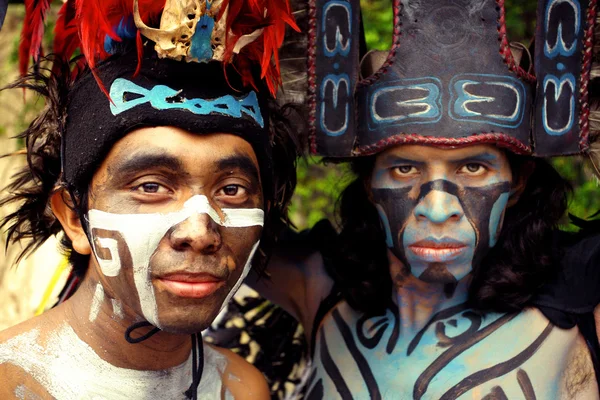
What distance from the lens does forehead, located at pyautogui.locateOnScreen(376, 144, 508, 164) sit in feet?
10.2

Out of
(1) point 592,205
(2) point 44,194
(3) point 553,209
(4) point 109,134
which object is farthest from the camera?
(1) point 592,205

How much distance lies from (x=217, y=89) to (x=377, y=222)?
3.77 feet

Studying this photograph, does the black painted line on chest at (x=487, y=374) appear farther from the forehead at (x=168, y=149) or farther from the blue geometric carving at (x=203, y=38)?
the blue geometric carving at (x=203, y=38)

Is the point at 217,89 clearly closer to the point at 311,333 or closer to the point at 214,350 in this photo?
the point at 214,350

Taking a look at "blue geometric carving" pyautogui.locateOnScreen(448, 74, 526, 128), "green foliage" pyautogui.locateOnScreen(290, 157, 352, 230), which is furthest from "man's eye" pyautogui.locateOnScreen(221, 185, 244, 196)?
"green foliage" pyautogui.locateOnScreen(290, 157, 352, 230)

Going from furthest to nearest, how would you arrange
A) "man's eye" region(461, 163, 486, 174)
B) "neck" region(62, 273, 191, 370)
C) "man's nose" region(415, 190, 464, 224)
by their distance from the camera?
"man's eye" region(461, 163, 486, 174) < "man's nose" region(415, 190, 464, 224) < "neck" region(62, 273, 191, 370)

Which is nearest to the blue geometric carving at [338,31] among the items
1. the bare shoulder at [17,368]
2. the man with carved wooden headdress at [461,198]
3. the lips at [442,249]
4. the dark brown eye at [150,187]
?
the man with carved wooden headdress at [461,198]

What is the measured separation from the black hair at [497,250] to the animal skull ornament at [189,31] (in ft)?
3.22

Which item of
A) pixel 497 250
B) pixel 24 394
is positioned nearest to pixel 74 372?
pixel 24 394

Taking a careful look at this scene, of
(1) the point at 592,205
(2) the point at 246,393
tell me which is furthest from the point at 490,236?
(1) the point at 592,205

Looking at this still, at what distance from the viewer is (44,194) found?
9.91 feet

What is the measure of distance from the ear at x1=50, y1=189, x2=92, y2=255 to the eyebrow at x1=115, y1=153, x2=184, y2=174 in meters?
0.38

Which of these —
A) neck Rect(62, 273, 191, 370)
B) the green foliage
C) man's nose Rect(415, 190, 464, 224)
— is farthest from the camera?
the green foliage

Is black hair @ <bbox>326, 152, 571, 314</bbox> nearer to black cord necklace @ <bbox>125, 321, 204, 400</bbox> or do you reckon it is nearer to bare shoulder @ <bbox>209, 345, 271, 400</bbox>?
bare shoulder @ <bbox>209, 345, 271, 400</bbox>
